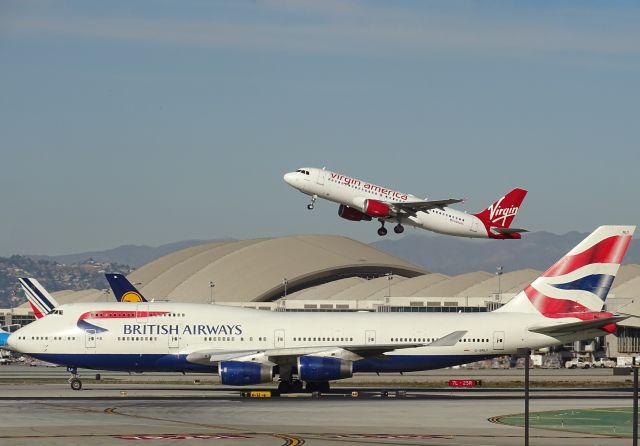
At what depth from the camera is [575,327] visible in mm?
68250

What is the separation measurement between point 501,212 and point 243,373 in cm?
3283

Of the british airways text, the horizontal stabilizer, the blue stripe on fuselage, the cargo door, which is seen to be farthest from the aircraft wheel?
the horizontal stabilizer

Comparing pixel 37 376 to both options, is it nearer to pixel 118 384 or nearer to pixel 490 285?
pixel 118 384

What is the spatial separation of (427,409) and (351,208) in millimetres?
34584

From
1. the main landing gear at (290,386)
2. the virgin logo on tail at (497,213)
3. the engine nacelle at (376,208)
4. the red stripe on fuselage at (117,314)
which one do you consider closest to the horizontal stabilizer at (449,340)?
the main landing gear at (290,386)

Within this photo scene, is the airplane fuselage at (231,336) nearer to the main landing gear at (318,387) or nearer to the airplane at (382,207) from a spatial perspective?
the main landing gear at (318,387)

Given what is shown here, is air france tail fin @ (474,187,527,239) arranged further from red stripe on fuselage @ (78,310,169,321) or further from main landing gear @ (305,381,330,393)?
red stripe on fuselage @ (78,310,169,321)

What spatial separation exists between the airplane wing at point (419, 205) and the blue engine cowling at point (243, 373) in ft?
78.7

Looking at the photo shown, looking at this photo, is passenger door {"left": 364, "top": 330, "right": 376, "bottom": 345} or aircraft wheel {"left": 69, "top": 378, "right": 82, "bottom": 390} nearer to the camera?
passenger door {"left": 364, "top": 330, "right": 376, "bottom": 345}

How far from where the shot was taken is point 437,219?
294ft

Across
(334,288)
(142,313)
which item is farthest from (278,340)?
(334,288)

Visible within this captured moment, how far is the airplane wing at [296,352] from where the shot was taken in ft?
220

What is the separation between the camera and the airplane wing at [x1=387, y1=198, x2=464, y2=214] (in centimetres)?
8600

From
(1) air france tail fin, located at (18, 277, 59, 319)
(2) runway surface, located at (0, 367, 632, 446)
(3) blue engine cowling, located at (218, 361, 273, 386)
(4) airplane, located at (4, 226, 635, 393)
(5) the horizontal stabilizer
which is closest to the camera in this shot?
(2) runway surface, located at (0, 367, 632, 446)
